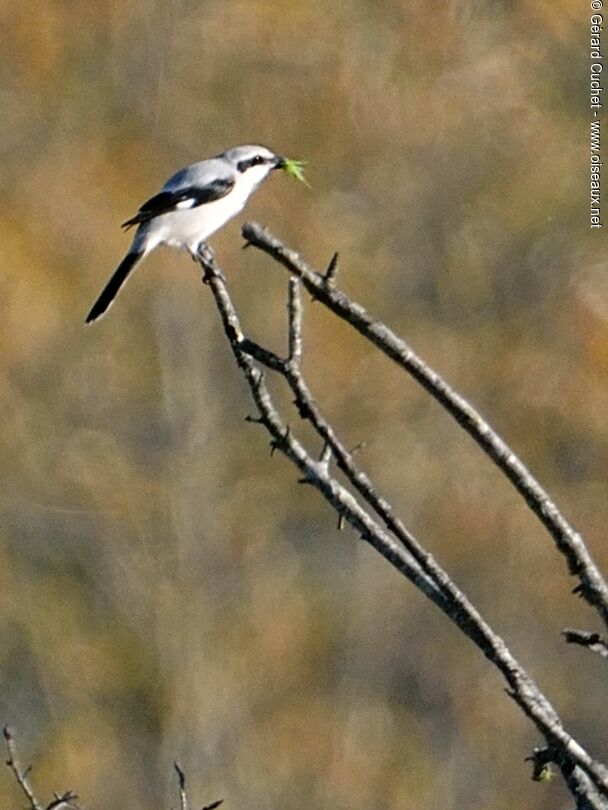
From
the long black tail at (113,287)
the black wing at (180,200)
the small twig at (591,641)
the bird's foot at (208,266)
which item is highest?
the black wing at (180,200)

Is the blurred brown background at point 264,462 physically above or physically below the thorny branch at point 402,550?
above

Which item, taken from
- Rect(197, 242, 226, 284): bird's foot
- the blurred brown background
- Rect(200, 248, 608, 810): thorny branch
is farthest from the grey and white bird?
the blurred brown background

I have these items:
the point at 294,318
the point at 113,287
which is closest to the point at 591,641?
the point at 294,318

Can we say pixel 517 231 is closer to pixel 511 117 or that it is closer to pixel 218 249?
pixel 511 117

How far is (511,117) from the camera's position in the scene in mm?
16422

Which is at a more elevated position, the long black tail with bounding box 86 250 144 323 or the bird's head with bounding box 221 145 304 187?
the bird's head with bounding box 221 145 304 187

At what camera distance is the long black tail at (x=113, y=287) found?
4.14 meters

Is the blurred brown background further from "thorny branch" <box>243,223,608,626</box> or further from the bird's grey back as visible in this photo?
"thorny branch" <box>243,223,608,626</box>

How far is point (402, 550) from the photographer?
1.66 meters

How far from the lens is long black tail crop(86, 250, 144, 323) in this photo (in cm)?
414

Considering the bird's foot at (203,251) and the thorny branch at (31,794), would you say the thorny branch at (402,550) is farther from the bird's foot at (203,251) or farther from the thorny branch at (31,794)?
the bird's foot at (203,251)

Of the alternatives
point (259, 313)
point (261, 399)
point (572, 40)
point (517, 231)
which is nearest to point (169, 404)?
point (259, 313)

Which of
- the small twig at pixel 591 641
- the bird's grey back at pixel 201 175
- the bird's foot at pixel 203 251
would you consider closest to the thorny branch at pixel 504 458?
the small twig at pixel 591 641

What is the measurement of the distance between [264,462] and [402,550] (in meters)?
12.7
